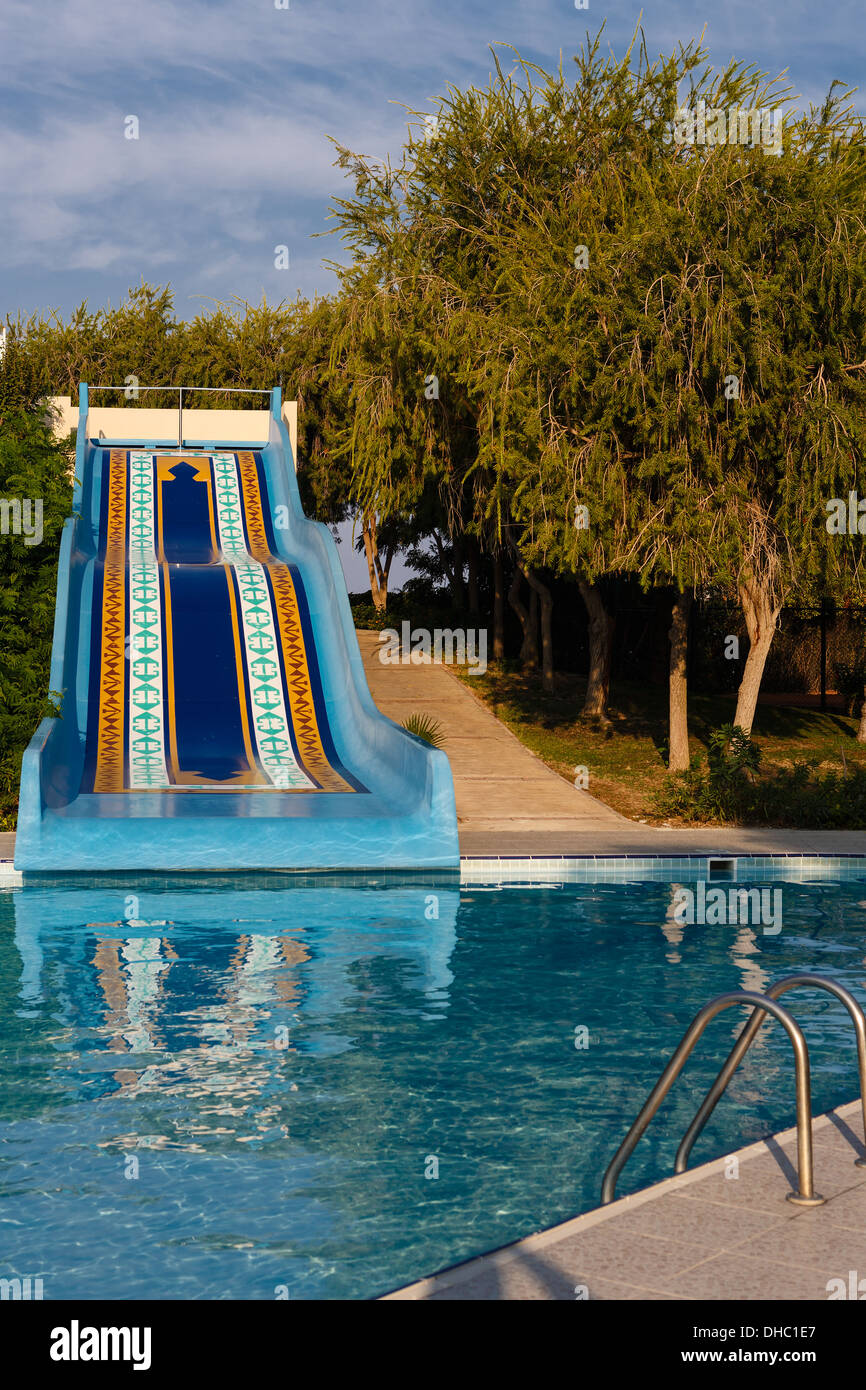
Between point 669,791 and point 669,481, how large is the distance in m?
4.17

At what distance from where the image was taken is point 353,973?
1099 cm

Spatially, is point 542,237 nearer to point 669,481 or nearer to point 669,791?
point 669,481

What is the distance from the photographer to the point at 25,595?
2003cm

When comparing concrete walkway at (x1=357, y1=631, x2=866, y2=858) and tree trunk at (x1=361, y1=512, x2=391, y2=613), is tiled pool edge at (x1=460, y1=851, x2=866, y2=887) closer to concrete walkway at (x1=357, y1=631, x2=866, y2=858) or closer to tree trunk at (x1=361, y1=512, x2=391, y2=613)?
concrete walkway at (x1=357, y1=631, x2=866, y2=858)

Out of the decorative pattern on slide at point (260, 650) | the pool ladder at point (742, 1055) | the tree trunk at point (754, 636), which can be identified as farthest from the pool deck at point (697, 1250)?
the tree trunk at point (754, 636)

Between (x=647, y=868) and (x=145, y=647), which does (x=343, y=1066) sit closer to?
(x=647, y=868)

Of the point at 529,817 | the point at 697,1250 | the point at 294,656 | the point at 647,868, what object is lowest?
the point at 647,868

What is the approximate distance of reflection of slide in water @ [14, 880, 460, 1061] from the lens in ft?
32.2

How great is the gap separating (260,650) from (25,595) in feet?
11.2

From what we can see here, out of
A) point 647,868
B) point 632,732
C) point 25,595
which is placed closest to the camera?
point 647,868

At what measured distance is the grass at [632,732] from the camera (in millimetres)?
21078

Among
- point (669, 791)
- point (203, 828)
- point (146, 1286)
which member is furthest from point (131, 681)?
point (146, 1286)

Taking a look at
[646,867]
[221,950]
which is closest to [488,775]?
[646,867]
